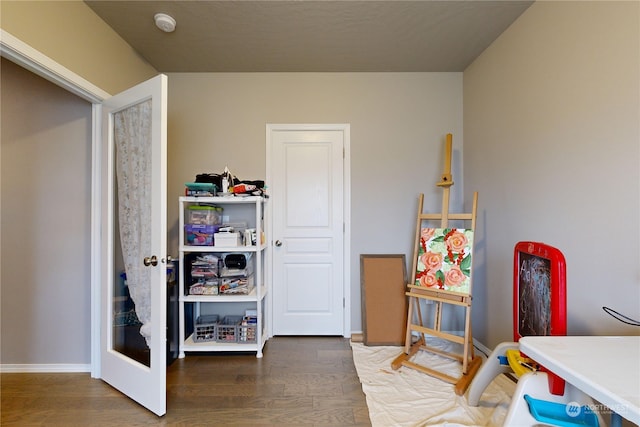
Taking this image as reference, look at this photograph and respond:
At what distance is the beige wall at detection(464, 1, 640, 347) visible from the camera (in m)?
1.30

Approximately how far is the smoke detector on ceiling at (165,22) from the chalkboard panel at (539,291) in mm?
2713

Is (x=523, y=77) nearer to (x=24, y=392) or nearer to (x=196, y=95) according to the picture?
(x=196, y=95)

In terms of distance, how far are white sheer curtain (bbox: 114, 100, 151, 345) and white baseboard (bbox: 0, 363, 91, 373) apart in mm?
733

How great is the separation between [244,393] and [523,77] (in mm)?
2896

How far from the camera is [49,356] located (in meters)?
2.09

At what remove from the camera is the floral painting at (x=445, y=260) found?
2051 millimetres

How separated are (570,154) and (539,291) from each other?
80 centimetres

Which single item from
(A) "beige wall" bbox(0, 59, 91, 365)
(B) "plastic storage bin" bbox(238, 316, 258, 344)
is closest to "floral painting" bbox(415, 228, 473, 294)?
(B) "plastic storage bin" bbox(238, 316, 258, 344)

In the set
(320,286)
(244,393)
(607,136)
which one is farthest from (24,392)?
(607,136)

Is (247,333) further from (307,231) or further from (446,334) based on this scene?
(446,334)

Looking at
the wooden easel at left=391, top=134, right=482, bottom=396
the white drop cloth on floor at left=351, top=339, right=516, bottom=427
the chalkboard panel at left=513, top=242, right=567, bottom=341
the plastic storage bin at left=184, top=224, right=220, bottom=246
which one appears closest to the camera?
the chalkboard panel at left=513, top=242, right=567, bottom=341

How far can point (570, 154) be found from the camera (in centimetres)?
157

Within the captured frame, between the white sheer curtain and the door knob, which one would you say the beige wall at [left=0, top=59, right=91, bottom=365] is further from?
the door knob

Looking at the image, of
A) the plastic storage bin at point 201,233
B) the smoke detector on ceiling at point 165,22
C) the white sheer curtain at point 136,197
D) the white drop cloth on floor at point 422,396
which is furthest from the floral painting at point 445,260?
the smoke detector on ceiling at point 165,22
